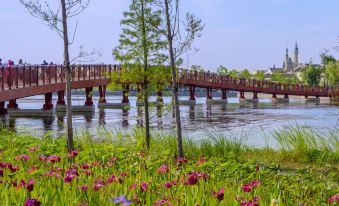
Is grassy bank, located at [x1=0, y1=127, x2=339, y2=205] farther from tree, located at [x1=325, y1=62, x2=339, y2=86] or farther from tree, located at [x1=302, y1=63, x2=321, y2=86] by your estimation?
tree, located at [x1=302, y1=63, x2=321, y2=86]

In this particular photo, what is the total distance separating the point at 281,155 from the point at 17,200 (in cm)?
887

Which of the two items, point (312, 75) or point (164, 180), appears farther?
point (312, 75)

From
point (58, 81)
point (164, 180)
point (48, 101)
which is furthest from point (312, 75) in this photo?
point (164, 180)

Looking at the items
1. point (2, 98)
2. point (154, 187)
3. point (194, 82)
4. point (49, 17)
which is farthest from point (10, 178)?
point (194, 82)

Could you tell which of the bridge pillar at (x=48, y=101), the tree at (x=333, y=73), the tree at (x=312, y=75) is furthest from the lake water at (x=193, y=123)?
the tree at (x=312, y=75)

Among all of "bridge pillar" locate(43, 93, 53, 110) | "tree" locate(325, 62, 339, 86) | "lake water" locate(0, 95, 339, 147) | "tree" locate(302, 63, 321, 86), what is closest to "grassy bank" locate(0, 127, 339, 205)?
"lake water" locate(0, 95, 339, 147)

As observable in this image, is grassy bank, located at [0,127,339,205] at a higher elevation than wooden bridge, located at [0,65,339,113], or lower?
lower

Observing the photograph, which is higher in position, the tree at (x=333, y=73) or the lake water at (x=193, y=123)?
the tree at (x=333, y=73)

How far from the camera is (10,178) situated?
16.1 ft

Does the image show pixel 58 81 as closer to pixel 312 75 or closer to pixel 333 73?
pixel 333 73

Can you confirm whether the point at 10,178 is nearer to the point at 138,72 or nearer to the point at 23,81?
the point at 138,72

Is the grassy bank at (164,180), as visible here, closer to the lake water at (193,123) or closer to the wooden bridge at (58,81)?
the lake water at (193,123)

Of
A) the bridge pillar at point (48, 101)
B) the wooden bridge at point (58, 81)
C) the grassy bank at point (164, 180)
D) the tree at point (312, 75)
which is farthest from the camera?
the tree at point (312, 75)

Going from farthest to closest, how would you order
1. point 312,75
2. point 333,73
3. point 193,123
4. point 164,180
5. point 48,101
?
point 312,75, point 333,73, point 48,101, point 193,123, point 164,180
